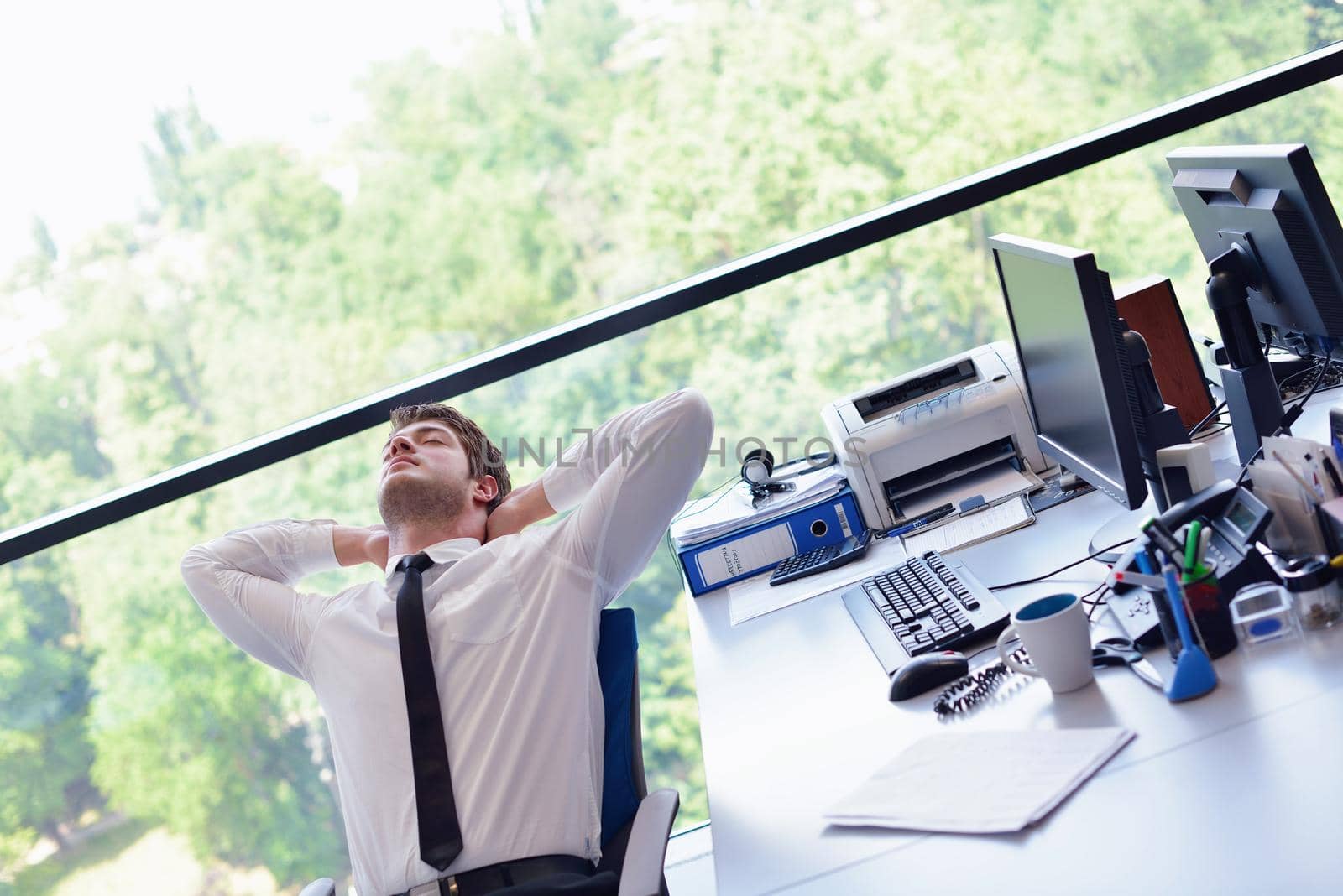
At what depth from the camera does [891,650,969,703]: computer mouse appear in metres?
1.45

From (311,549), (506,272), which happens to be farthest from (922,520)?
(506,272)

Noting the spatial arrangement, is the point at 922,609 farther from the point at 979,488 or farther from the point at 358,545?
the point at 358,545

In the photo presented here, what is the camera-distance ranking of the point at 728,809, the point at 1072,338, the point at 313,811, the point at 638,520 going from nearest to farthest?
the point at 728,809
the point at 1072,338
the point at 638,520
the point at 313,811

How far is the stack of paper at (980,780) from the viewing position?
1.11 metres

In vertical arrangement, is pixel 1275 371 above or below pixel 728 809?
above

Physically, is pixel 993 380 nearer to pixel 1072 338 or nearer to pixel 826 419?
pixel 826 419

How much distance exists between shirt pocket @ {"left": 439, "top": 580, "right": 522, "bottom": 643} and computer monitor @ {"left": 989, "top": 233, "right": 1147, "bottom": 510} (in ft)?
2.86

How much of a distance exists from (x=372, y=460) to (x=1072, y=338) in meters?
9.70

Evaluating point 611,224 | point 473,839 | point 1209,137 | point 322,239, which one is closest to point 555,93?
point 611,224

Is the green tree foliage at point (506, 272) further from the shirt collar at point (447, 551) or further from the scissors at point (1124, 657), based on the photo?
the scissors at point (1124, 657)

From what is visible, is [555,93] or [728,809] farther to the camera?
[555,93]

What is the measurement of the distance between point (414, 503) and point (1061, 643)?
44.5 inches

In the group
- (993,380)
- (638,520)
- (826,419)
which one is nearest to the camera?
(638,520)

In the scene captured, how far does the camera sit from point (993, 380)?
213cm
